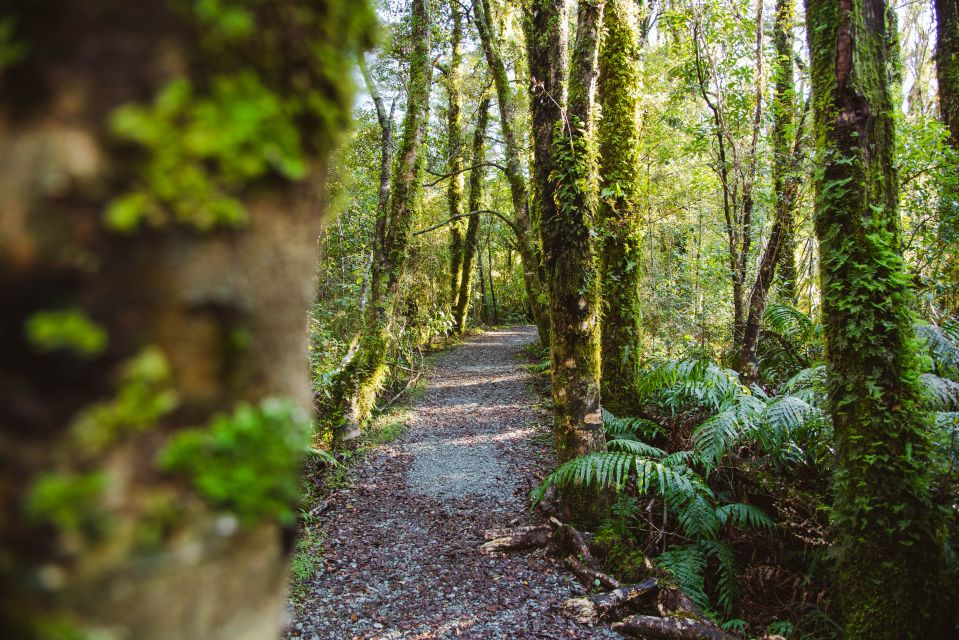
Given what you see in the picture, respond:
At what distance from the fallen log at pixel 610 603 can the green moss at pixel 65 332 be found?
4.06 metres

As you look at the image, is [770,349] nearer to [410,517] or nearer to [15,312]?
[410,517]

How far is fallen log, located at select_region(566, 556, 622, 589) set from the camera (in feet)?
13.0

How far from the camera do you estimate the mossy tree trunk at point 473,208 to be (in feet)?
56.0

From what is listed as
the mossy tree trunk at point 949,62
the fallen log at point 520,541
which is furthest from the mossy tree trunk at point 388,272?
the mossy tree trunk at point 949,62

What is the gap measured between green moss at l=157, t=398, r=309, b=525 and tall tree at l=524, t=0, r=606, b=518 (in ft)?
14.3

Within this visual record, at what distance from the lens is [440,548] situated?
4.94 m

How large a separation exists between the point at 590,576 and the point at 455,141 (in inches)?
577

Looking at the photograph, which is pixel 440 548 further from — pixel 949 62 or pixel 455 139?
pixel 455 139

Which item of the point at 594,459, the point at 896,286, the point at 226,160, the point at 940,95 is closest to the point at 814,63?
the point at 896,286

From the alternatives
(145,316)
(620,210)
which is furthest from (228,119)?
(620,210)

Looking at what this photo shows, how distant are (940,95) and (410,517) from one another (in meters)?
9.89

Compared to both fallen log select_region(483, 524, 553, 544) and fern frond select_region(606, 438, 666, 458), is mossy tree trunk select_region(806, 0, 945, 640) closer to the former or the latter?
fern frond select_region(606, 438, 666, 458)

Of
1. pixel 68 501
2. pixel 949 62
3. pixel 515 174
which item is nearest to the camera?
pixel 68 501

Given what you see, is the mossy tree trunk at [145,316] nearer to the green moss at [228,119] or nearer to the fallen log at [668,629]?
the green moss at [228,119]
